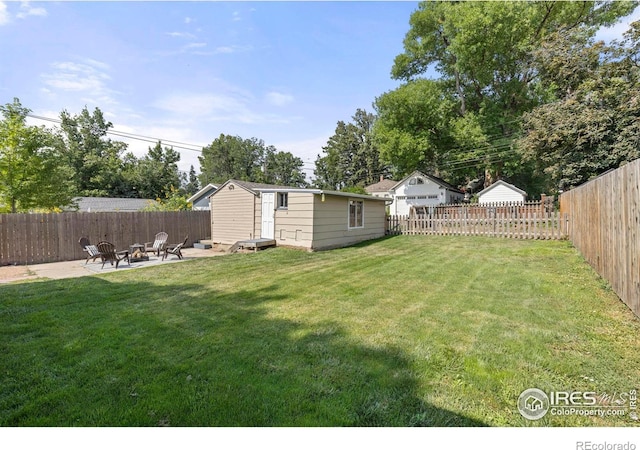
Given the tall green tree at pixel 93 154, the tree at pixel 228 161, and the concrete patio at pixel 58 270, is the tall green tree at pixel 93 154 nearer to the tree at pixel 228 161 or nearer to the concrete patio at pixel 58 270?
the tree at pixel 228 161

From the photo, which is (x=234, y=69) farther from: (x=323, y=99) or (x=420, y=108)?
(x=420, y=108)


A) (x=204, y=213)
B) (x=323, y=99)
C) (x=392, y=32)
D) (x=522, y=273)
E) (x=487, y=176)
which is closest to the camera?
(x=522, y=273)

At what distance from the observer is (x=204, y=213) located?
14.9 m

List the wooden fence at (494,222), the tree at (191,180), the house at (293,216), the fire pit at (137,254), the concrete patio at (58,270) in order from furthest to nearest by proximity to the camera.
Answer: the tree at (191,180) < the wooden fence at (494,222) < the house at (293,216) < the fire pit at (137,254) < the concrete patio at (58,270)

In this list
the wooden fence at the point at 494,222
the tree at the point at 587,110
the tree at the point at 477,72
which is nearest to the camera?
the wooden fence at the point at 494,222

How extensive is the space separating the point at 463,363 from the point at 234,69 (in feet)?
34.8

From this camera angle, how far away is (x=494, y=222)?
13.4 m

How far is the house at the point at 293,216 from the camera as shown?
10.9 meters

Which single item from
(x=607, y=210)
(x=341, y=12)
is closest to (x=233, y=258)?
(x=341, y=12)

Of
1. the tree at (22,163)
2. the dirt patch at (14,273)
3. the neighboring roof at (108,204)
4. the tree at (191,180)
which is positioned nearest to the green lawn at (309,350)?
the dirt patch at (14,273)

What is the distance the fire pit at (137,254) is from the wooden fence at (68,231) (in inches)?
86.7

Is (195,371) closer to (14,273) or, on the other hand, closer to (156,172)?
(14,273)

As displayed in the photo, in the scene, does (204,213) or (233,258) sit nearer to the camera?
(233,258)

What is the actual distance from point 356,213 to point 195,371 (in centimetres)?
1119
